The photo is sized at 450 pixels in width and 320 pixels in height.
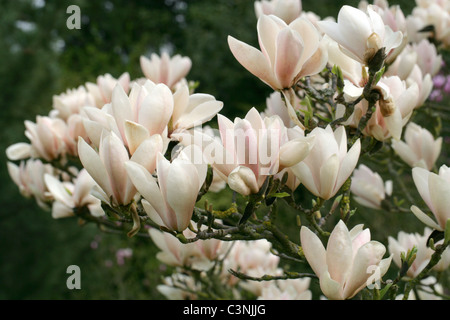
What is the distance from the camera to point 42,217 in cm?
421

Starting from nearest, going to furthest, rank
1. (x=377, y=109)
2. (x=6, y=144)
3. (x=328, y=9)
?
1. (x=377, y=109)
2. (x=6, y=144)
3. (x=328, y=9)

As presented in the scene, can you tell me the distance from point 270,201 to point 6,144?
3.64 metres

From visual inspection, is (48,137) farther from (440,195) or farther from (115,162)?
(440,195)

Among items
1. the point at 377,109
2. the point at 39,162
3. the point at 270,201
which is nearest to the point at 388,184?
the point at 377,109

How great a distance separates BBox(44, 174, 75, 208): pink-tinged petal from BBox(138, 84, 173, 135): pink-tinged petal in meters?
0.55

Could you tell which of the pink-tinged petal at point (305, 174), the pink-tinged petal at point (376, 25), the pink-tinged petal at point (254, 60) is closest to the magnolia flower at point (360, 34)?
the pink-tinged petal at point (376, 25)

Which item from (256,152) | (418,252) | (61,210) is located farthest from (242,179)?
Answer: (61,210)

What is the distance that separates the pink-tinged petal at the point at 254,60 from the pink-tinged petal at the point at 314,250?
0.31m

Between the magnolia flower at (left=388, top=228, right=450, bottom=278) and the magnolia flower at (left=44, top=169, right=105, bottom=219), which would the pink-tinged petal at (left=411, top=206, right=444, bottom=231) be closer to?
the magnolia flower at (left=388, top=228, right=450, bottom=278)

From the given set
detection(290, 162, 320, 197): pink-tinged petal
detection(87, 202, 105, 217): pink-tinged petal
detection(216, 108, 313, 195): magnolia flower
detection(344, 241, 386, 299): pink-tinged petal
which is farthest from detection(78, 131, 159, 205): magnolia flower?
detection(87, 202, 105, 217): pink-tinged petal

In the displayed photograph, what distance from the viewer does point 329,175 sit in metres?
0.86

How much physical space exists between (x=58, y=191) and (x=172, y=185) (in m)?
0.67

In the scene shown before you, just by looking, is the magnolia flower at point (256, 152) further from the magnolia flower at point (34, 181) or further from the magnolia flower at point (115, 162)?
the magnolia flower at point (34, 181)

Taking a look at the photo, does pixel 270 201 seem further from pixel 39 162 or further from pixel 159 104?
pixel 39 162
